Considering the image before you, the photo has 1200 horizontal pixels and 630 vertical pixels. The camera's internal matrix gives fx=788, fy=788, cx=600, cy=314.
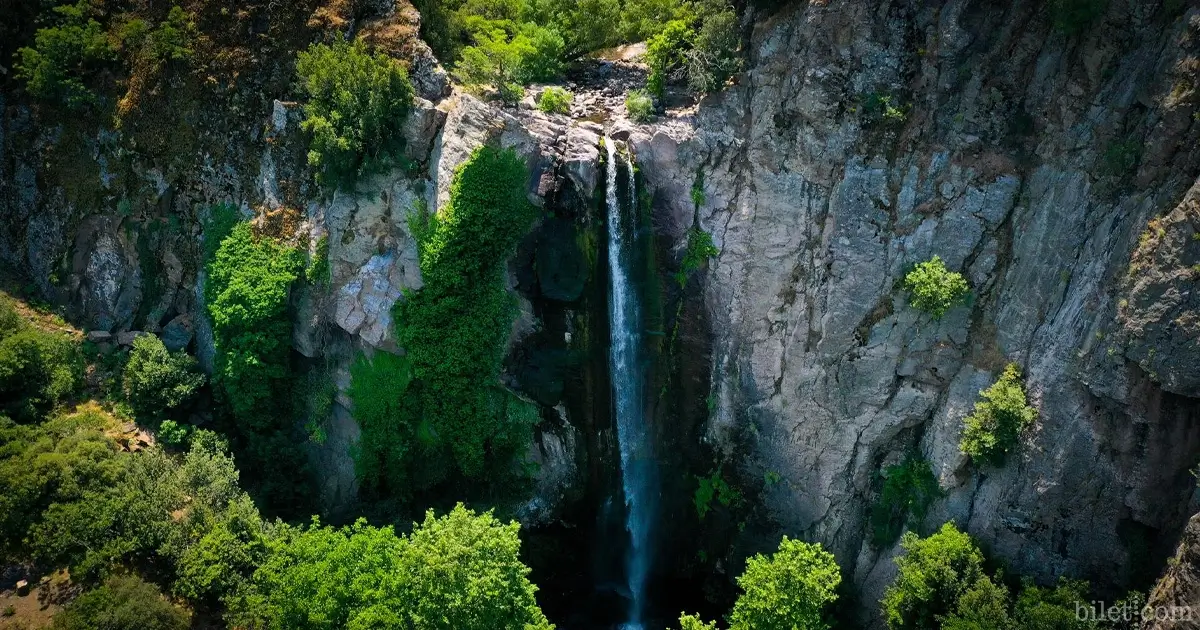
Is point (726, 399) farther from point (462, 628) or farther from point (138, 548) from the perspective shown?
point (138, 548)

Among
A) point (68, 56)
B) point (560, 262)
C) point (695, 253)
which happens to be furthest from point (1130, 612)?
point (68, 56)

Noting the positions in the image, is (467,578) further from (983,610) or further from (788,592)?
(983,610)


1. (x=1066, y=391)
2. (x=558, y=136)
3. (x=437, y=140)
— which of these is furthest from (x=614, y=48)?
(x=1066, y=391)

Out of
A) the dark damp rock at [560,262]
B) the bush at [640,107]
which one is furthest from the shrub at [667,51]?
the dark damp rock at [560,262]

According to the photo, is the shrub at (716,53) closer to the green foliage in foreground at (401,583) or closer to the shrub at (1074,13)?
the shrub at (1074,13)

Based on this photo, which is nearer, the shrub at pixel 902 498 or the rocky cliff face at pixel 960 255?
the rocky cliff face at pixel 960 255

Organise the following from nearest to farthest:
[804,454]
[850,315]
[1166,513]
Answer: [1166,513] → [850,315] → [804,454]

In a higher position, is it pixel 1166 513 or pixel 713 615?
pixel 1166 513
